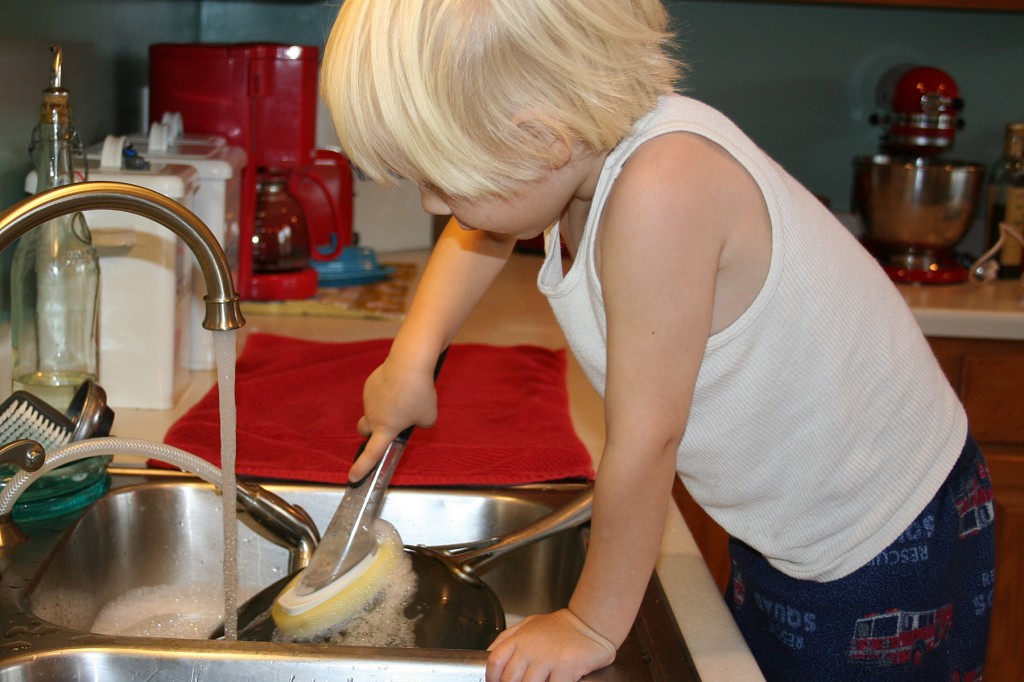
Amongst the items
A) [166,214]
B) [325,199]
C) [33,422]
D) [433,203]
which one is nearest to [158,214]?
[166,214]

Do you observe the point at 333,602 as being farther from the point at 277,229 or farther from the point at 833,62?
the point at 833,62

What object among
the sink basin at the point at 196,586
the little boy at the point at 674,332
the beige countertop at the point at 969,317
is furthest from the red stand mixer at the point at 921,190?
the sink basin at the point at 196,586

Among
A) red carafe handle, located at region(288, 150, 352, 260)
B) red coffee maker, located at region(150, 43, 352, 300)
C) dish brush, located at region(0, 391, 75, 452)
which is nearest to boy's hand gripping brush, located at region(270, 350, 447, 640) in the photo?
dish brush, located at region(0, 391, 75, 452)

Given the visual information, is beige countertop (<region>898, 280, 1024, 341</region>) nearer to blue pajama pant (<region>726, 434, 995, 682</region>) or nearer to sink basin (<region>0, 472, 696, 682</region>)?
blue pajama pant (<region>726, 434, 995, 682</region>)

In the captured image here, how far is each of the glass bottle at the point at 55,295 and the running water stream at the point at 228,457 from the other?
0.27 meters

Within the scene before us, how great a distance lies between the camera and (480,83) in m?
0.69

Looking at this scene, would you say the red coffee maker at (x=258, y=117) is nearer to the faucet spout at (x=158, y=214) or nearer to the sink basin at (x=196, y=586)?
the sink basin at (x=196, y=586)

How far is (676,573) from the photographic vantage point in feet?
2.97

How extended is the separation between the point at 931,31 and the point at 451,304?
1.91m

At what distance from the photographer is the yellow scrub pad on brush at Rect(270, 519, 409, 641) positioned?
0.87 metres

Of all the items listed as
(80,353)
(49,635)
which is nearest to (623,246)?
(49,635)

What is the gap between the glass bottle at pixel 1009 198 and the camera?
Result: 2.07 meters

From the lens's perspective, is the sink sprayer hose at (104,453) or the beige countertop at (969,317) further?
the beige countertop at (969,317)

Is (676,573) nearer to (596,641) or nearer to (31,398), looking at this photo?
(596,641)
